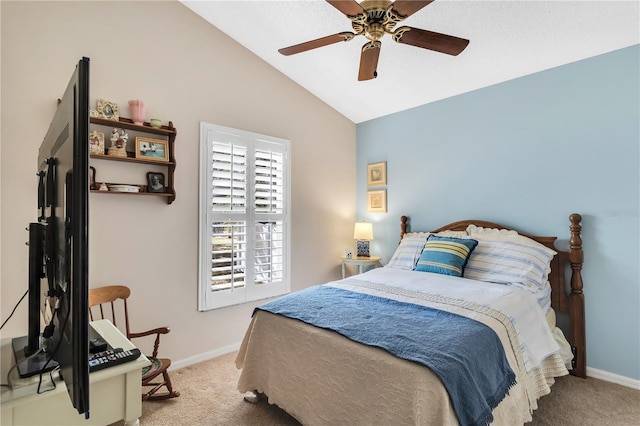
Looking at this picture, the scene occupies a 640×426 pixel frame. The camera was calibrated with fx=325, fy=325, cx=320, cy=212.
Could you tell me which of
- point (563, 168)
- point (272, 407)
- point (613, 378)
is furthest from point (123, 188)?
point (613, 378)

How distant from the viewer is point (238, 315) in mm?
3156

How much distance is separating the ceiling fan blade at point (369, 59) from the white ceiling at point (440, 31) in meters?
0.62

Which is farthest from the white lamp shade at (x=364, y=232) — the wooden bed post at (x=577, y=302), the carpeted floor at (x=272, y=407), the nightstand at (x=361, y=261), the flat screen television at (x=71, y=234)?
the flat screen television at (x=71, y=234)

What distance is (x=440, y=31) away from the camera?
2.46m

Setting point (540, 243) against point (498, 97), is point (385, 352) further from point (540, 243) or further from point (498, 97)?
point (498, 97)

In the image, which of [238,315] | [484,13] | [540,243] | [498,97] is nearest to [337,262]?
[238,315]

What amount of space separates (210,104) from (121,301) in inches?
71.1

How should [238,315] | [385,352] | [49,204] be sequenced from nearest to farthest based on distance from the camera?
[49,204], [385,352], [238,315]

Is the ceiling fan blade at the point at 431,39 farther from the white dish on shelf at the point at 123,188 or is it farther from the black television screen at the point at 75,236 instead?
→ the white dish on shelf at the point at 123,188

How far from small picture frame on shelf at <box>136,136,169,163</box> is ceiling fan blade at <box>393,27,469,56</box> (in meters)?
1.90

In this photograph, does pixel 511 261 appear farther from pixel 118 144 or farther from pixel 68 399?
pixel 118 144

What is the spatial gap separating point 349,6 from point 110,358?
6.15ft

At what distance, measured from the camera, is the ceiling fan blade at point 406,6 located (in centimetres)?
155

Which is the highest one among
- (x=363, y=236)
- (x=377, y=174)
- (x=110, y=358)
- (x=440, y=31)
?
(x=440, y=31)
